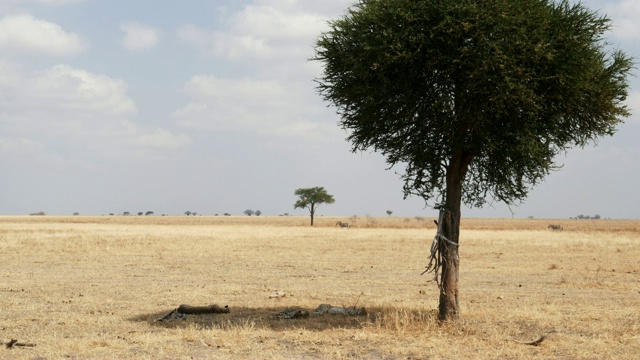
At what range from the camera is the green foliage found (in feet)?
50.8

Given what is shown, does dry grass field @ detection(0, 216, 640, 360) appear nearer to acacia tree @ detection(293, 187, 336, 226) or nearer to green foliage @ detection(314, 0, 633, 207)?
green foliage @ detection(314, 0, 633, 207)

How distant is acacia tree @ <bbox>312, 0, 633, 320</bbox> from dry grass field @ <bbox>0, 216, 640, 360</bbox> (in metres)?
2.58

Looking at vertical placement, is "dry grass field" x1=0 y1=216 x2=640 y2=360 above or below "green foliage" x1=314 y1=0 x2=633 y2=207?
below

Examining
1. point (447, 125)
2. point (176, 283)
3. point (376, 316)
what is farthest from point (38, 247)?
point (447, 125)

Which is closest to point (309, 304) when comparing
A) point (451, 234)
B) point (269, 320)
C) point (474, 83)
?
point (269, 320)

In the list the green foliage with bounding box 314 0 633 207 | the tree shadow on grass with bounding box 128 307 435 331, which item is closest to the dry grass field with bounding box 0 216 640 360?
the tree shadow on grass with bounding box 128 307 435 331

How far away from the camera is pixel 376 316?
731 inches

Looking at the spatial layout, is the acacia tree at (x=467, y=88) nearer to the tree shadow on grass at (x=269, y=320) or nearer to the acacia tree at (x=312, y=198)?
the tree shadow on grass at (x=269, y=320)

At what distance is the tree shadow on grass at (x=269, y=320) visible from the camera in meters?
17.0

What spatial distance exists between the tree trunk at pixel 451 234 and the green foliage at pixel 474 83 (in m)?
0.06

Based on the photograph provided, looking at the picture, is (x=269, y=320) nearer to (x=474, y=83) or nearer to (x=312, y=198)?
(x=474, y=83)

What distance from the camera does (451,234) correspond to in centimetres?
1705

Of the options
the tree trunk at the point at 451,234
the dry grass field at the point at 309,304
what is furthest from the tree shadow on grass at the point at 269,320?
the tree trunk at the point at 451,234

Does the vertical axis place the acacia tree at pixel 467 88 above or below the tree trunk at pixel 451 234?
above
